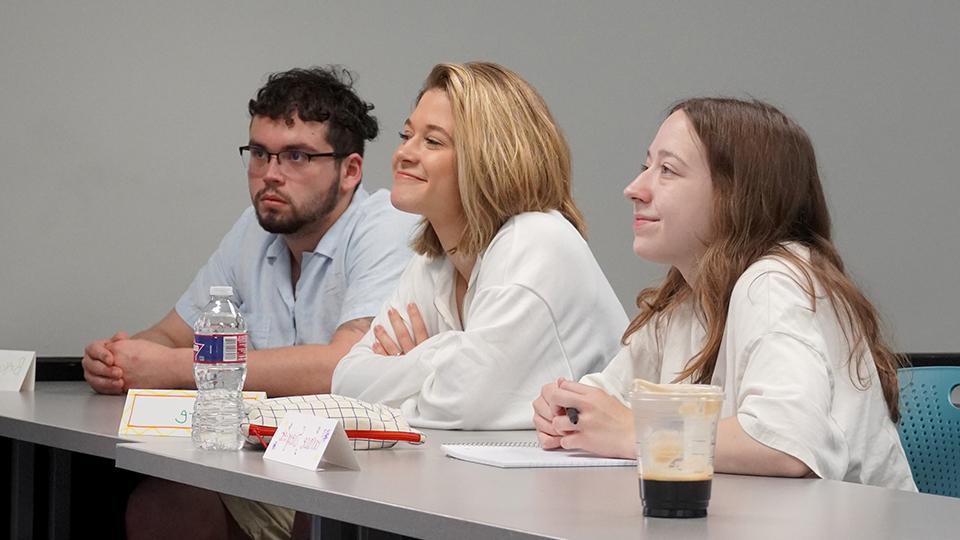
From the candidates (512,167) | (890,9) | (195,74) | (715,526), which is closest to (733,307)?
(715,526)

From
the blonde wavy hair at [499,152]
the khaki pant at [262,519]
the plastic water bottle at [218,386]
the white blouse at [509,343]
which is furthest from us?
the khaki pant at [262,519]

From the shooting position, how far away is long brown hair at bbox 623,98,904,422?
1815 millimetres

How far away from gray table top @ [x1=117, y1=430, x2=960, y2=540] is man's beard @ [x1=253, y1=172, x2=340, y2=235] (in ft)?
5.09

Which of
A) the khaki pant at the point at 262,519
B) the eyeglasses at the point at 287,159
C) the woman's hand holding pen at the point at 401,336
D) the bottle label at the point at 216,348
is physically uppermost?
the eyeglasses at the point at 287,159

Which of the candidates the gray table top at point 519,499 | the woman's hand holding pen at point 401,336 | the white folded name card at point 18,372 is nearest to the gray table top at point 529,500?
the gray table top at point 519,499

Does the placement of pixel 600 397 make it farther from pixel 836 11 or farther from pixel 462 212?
pixel 836 11

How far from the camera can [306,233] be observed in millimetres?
3295

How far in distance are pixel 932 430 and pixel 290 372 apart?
1416 mm

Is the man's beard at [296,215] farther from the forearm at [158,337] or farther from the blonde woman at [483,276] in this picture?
the blonde woman at [483,276]

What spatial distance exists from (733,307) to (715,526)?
0.63 metres

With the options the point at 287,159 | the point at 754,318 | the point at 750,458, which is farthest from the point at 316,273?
the point at 750,458

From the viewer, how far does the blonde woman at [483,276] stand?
2.22 meters

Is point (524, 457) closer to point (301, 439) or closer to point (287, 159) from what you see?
point (301, 439)

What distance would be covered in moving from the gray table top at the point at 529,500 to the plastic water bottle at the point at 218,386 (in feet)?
0.15
